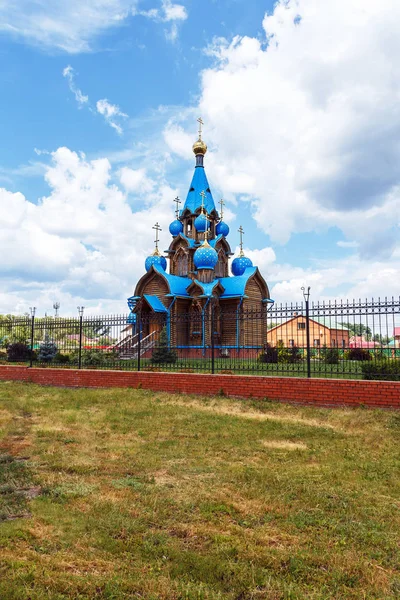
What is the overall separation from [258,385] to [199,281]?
13.8 metres

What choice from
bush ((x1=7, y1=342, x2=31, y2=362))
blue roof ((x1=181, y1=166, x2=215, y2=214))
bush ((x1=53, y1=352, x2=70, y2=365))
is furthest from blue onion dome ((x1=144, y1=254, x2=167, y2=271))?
bush ((x1=53, y1=352, x2=70, y2=365))

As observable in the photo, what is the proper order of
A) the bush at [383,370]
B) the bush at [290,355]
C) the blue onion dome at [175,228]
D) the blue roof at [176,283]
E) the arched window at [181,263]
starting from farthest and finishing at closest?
the blue onion dome at [175,228] < the arched window at [181,263] < the blue roof at [176,283] < the bush at [290,355] < the bush at [383,370]

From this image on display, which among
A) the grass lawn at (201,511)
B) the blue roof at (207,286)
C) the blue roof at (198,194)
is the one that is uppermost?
the blue roof at (198,194)

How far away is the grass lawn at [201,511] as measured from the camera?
272 cm

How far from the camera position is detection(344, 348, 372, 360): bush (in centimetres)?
936

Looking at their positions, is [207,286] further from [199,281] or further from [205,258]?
[205,258]

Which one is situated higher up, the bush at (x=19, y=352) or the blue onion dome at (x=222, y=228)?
the blue onion dome at (x=222, y=228)

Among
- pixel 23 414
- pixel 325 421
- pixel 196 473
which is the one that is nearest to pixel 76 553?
pixel 196 473

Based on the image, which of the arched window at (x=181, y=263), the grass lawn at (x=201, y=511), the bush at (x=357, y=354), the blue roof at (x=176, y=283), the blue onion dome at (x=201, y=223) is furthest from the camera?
the arched window at (x=181, y=263)

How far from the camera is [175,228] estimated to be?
27.6 meters

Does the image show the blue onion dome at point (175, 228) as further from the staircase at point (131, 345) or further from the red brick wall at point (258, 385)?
the red brick wall at point (258, 385)

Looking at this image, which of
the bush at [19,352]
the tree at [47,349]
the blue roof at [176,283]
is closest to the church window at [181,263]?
the blue roof at [176,283]

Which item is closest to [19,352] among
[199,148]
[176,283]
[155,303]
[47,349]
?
[47,349]

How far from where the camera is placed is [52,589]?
2645mm
